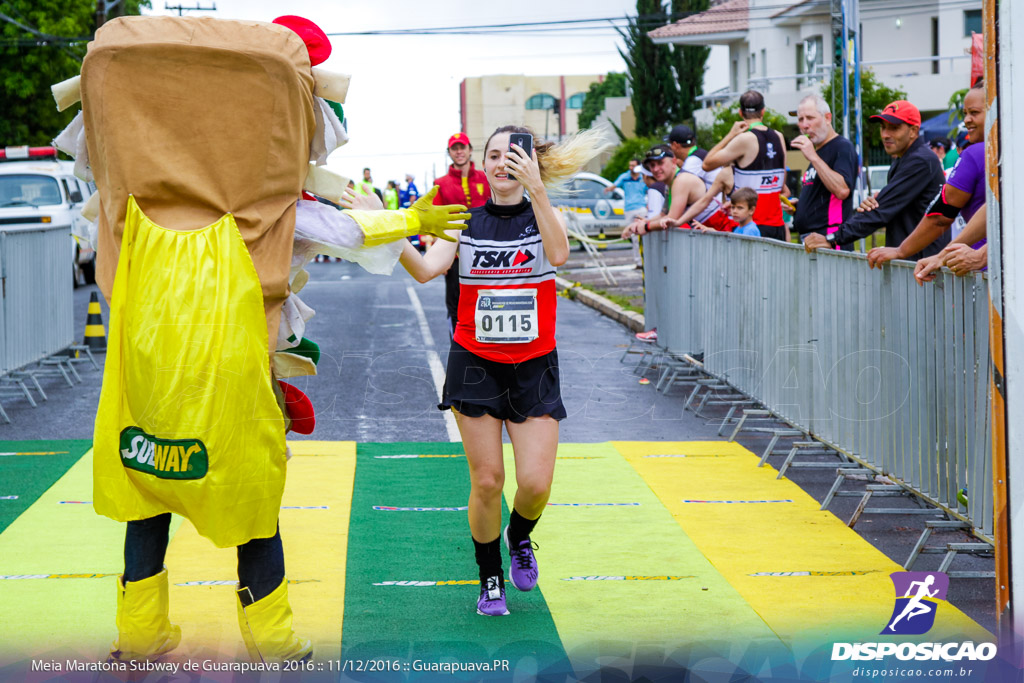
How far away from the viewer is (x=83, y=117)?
13.0 feet

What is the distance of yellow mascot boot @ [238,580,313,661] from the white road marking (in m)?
2.32

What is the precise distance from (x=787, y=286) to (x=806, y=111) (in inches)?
81.4

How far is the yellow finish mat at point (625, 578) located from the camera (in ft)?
15.6

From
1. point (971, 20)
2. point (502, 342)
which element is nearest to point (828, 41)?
point (971, 20)

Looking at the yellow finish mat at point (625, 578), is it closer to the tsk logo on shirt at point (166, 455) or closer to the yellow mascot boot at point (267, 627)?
the yellow mascot boot at point (267, 627)

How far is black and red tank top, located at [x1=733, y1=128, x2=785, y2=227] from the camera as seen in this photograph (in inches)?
425

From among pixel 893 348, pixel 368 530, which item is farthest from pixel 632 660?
pixel 893 348

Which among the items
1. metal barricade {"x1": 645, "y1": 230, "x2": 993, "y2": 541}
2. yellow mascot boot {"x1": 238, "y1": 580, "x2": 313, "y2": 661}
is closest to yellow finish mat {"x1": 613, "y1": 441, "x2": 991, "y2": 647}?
metal barricade {"x1": 645, "y1": 230, "x2": 993, "y2": 541}

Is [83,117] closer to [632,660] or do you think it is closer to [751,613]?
[632,660]

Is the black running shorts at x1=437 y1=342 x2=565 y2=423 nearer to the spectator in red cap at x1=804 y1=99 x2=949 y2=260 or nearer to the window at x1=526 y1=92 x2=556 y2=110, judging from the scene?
the spectator in red cap at x1=804 y1=99 x2=949 y2=260

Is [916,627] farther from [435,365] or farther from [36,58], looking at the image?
[36,58]

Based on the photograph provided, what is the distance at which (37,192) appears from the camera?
76.1 feet

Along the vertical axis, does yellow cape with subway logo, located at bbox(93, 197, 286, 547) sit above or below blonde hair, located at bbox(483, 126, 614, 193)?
below

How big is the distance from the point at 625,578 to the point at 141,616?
232 centimetres
